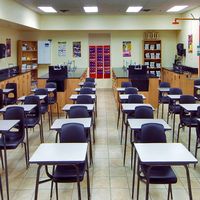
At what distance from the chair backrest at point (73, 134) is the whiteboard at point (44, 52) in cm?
1067

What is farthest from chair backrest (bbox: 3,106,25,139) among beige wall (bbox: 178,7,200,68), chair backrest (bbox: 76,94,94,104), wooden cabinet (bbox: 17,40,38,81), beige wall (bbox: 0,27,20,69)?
wooden cabinet (bbox: 17,40,38,81)

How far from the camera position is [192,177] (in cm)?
477

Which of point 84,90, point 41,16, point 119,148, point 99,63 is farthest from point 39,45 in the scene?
point 119,148

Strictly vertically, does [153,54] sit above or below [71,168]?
above

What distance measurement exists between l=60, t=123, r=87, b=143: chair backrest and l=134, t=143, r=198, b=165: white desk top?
2.57 ft

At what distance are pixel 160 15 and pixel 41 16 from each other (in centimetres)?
491

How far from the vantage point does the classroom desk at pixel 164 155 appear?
10.2ft

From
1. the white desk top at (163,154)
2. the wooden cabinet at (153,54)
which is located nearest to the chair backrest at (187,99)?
the white desk top at (163,154)

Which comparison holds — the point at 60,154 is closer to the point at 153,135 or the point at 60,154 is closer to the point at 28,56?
the point at 153,135

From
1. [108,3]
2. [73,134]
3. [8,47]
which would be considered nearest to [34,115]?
[73,134]

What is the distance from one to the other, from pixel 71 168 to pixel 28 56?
11.2 metres

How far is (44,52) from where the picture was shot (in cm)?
1433

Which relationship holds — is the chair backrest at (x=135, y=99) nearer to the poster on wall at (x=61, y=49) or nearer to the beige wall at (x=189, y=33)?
the beige wall at (x=189, y=33)

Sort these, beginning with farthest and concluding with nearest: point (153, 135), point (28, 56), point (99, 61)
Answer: point (99, 61) → point (28, 56) → point (153, 135)
